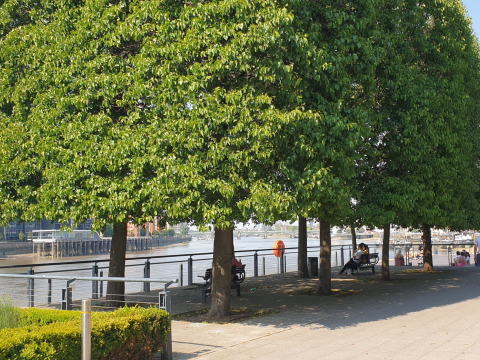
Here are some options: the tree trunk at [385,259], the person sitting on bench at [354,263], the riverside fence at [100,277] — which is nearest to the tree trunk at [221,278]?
the riverside fence at [100,277]

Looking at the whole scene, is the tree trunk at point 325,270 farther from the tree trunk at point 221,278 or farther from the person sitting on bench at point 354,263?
the person sitting on bench at point 354,263

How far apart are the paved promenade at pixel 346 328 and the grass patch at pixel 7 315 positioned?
2.37m

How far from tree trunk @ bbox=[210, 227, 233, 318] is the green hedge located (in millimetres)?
3497

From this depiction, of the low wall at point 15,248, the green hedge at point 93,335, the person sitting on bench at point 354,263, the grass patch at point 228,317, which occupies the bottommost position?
the low wall at point 15,248

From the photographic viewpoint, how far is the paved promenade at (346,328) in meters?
7.61

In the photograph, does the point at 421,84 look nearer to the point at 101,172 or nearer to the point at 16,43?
the point at 101,172

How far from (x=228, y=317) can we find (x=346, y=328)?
255 cm

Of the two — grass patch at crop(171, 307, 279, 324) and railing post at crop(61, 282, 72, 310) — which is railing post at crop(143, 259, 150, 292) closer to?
grass patch at crop(171, 307, 279, 324)

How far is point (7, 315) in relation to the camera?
23.0 feet

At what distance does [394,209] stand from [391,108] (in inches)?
113

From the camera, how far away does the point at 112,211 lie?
9719 mm

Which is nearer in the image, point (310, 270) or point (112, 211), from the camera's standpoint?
point (112, 211)

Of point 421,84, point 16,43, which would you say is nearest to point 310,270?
point 421,84

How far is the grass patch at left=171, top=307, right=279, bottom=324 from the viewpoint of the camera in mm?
10414
